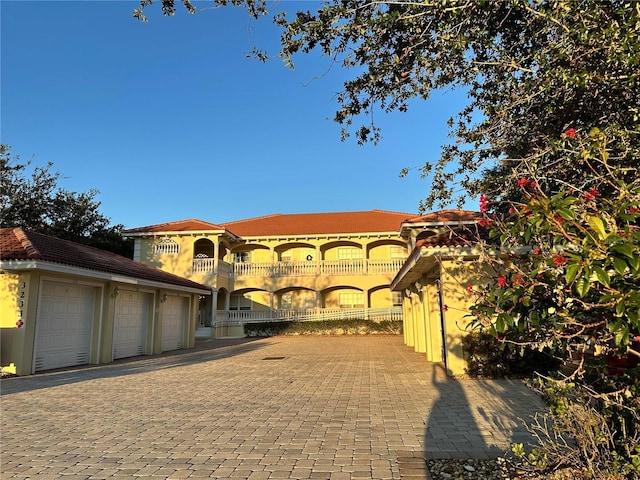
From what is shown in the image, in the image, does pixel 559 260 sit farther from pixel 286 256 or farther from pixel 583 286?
pixel 286 256

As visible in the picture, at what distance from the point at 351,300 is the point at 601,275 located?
28.8m

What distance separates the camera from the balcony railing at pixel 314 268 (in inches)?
1124

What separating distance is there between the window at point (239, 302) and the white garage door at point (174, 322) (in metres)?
11.1

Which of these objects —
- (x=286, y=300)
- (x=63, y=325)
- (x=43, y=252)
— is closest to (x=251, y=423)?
(x=43, y=252)

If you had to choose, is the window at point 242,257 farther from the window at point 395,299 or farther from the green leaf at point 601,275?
the green leaf at point 601,275

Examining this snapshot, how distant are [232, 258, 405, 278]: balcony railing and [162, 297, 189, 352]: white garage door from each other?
1004 cm

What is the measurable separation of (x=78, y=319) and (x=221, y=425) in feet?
27.7

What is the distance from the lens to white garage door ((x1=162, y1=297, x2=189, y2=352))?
55.8ft

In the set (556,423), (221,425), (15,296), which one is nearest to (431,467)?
(556,423)

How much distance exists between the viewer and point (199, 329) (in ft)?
86.1

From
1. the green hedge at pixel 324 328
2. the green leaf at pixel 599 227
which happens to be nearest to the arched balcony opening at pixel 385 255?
the green hedge at pixel 324 328

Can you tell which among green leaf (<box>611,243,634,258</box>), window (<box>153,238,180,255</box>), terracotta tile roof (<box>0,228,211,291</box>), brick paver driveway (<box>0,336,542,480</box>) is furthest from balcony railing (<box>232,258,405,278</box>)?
green leaf (<box>611,243,634,258</box>)

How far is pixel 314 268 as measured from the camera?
28938 mm

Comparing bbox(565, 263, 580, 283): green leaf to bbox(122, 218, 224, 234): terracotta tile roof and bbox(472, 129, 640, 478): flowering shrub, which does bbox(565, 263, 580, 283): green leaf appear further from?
bbox(122, 218, 224, 234): terracotta tile roof
